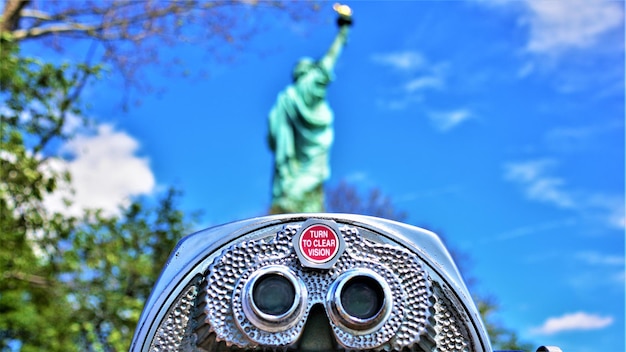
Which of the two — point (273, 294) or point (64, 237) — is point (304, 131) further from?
point (273, 294)

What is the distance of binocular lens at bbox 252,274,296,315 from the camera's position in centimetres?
170

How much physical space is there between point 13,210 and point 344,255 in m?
5.82

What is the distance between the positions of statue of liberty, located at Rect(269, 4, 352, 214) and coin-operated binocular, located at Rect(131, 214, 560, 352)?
14.8m

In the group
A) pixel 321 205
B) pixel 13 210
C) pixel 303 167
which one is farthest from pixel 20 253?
pixel 303 167

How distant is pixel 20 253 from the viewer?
6820 millimetres

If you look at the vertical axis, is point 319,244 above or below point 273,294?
above

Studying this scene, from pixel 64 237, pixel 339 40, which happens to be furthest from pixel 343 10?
pixel 64 237

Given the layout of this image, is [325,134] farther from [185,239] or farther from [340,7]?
[185,239]

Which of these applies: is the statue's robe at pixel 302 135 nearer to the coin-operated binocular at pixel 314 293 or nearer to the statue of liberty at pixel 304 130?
the statue of liberty at pixel 304 130

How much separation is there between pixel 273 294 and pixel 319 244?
15 cm

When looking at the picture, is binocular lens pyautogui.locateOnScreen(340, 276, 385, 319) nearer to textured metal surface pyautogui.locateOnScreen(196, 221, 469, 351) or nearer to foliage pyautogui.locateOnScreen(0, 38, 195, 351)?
textured metal surface pyautogui.locateOnScreen(196, 221, 469, 351)

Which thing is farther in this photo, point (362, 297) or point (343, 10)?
point (343, 10)

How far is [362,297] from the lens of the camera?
1.69m

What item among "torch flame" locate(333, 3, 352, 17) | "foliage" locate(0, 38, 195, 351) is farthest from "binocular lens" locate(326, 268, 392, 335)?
"torch flame" locate(333, 3, 352, 17)
